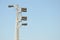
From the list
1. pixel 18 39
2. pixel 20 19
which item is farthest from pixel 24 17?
pixel 18 39

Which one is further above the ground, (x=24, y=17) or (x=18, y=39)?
(x=24, y=17)

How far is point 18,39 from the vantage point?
46.0 feet

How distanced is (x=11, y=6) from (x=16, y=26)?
0.98 metres

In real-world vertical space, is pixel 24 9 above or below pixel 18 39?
above

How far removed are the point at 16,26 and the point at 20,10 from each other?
30.6 inches

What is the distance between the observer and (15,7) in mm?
14172

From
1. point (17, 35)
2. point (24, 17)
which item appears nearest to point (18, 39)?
point (17, 35)

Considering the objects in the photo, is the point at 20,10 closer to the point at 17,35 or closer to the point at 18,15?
the point at 18,15

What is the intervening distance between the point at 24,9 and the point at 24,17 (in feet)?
1.25

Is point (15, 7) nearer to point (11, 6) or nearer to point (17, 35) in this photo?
point (11, 6)

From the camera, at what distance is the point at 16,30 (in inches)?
554

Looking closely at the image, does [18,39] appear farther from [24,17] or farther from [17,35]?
[24,17]

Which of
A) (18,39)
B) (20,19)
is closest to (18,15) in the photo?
(20,19)

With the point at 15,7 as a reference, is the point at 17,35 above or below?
below
